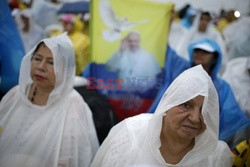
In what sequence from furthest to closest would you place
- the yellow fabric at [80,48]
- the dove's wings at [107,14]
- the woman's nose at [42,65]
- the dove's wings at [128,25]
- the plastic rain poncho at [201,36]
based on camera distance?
the plastic rain poncho at [201,36] → the dove's wings at [128,25] → the dove's wings at [107,14] → the yellow fabric at [80,48] → the woman's nose at [42,65]

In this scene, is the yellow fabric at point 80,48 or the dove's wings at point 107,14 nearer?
the yellow fabric at point 80,48

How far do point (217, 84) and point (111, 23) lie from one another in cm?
105

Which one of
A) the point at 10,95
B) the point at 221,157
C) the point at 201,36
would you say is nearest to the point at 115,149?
the point at 221,157

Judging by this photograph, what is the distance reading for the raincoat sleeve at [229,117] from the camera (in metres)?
2.66

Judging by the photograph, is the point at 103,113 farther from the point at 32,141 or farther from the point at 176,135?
the point at 176,135

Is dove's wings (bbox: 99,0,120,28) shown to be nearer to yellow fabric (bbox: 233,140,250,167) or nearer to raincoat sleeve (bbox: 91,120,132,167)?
raincoat sleeve (bbox: 91,120,132,167)

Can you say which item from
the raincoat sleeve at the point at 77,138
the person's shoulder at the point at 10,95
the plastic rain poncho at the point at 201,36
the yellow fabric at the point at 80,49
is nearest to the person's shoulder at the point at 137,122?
the raincoat sleeve at the point at 77,138

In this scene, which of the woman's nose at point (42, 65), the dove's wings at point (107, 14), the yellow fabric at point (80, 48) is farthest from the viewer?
the dove's wings at point (107, 14)

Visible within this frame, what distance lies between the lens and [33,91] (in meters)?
1.91

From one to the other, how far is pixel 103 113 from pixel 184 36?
189 cm

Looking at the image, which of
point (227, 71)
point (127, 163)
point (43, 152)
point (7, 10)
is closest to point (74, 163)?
point (43, 152)

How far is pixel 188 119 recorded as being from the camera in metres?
1.53

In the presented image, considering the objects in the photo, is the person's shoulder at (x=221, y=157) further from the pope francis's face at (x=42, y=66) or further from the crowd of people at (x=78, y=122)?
the pope francis's face at (x=42, y=66)

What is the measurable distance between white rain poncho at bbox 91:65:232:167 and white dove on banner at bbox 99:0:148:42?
1194 mm
